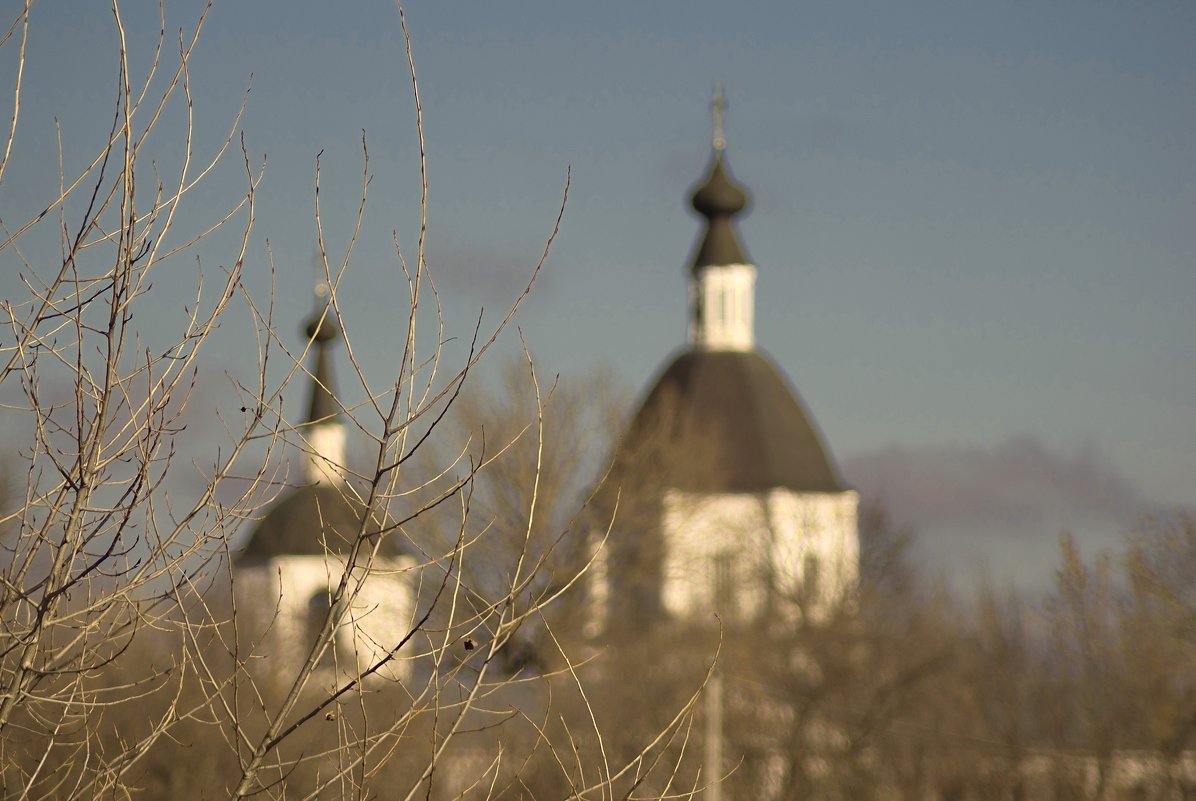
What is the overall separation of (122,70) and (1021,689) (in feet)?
88.8

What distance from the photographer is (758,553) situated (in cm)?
4538

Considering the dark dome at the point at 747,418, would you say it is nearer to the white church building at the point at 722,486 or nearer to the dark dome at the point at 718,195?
the white church building at the point at 722,486

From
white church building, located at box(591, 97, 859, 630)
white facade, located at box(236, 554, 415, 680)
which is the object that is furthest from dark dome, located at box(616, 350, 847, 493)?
white facade, located at box(236, 554, 415, 680)

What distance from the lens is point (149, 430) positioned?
4453mm

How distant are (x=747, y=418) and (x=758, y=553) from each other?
19.4 feet

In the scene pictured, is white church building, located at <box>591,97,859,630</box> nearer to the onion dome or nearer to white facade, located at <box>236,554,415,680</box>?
the onion dome

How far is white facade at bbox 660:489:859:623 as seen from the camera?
39.3 metres

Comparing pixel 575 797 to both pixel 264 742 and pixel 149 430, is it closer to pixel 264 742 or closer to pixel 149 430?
pixel 264 742

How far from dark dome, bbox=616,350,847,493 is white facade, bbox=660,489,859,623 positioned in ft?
1.73

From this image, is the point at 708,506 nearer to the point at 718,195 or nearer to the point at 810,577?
the point at 810,577

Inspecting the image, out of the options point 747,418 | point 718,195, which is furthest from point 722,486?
point 718,195

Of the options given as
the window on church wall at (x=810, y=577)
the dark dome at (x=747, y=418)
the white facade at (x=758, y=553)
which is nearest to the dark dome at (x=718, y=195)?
the dark dome at (x=747, y=418)

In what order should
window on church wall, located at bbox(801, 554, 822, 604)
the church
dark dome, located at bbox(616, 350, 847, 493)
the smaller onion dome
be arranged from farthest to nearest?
1. the smaller onion dome
2. dark dome, located at bbox(616, 350, 847, 493)
3. window on church wall, located at bbox(801, 554, 822, 604)
4. the church

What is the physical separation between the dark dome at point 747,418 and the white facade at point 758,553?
53 cm
